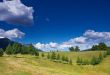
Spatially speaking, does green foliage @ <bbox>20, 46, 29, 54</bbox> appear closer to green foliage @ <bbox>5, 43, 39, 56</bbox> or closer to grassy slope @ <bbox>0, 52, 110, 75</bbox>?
green foliage @ <bbox>5, 43, 39, 56</bbox>

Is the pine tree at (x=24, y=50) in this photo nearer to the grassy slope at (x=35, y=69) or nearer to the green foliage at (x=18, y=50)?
the green foliage at (x=18, y=50)

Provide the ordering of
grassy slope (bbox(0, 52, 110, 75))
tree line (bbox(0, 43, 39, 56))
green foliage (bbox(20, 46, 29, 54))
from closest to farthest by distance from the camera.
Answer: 1. grassy slope (bbox(0, 52, 110, 75))
2. tree line (bbox(0, 43, 39, 56))
3. green foliage (bbox(20, 46, 29, 54))

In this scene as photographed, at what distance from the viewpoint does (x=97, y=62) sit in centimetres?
13362

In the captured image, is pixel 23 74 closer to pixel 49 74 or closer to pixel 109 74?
pixel 49 74

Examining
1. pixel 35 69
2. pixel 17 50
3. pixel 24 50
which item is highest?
pixel 24 50

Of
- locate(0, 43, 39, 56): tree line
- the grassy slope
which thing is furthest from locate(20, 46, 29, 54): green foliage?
the grassy slope

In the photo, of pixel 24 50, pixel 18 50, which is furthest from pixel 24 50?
pixel 18 50

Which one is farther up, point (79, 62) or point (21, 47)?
point (21, 47)

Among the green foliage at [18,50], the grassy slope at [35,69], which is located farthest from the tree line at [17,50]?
the grassy slope at [35,69]

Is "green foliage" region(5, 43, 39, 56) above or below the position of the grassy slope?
above

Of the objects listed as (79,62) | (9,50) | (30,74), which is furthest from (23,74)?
(9,50)

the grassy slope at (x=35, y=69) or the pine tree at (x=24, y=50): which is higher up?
the pine tree at (x=24, y=50)

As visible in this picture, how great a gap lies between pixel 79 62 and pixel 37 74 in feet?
245

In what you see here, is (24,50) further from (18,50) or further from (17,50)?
(17,50)
